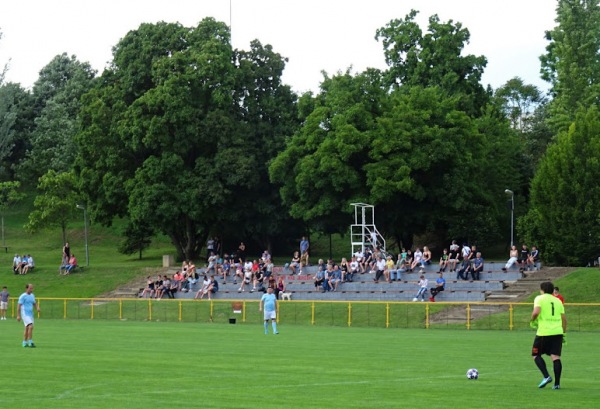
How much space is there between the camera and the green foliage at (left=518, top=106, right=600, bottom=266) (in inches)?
2334

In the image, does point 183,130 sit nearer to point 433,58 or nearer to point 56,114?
point 433,58

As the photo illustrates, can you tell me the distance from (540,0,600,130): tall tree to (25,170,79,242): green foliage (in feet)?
118

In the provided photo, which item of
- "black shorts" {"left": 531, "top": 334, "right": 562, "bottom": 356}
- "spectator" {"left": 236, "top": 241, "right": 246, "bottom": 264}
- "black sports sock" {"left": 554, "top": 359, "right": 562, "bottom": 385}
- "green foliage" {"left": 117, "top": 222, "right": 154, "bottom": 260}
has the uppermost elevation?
"green foliage" {"left": 117, "top": 222, "right": 154, "bottom": 260}

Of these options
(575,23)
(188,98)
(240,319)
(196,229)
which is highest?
(575,23)

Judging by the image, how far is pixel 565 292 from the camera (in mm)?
49594

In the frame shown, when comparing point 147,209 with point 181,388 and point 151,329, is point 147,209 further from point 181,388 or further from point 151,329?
point 181,388

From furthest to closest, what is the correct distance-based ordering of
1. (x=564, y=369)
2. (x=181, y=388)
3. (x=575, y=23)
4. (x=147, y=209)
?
(x=575, y=23), (x=147, y=209), (x=564, y=369), (x=181, y=388)

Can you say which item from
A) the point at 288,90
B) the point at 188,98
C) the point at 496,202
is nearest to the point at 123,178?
the point at 188,98

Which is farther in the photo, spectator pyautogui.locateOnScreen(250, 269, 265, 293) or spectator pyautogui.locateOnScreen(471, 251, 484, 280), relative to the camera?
spectator pyautogui.locateOnScreen(250, 269, 265, 293)

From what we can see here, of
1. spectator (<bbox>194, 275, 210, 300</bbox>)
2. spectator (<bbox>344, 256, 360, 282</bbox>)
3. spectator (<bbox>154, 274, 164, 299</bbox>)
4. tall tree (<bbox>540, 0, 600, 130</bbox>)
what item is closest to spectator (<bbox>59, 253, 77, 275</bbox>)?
spectator (<bbox>154, 274, 164, 299</bbox>)

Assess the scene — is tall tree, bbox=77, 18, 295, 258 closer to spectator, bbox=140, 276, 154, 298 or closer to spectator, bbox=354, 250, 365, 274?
spectator, bbox=140, 276, 154, 298

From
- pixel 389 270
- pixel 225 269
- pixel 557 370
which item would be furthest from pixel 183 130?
pixel 557 370

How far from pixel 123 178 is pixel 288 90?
13632mm

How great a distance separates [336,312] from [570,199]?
20.0m
